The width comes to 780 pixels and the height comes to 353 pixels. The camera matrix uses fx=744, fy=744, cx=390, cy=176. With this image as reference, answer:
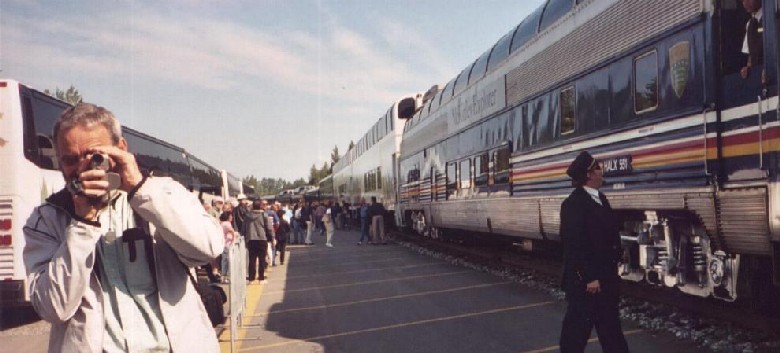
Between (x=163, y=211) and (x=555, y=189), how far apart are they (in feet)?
28.7

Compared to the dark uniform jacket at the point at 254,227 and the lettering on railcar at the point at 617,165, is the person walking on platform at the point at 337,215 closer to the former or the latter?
the dark uniform jacket at the point at 254,227

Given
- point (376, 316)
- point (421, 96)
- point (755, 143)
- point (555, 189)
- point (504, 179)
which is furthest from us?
point (421, 96)

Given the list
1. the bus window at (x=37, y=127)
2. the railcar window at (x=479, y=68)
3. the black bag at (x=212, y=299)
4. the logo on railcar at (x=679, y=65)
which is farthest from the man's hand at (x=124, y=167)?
the railcar window at (x=479, y=68)

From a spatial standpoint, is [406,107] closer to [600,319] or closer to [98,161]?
[600,319]

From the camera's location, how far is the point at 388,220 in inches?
1336

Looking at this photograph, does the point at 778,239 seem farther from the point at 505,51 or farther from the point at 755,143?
the point at 505,51

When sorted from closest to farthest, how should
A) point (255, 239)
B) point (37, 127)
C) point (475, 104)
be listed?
point (37, 127), point (255, 239), point (475, 104)

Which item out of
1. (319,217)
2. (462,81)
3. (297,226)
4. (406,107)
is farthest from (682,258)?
(319,217)

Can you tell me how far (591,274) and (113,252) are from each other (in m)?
3.77

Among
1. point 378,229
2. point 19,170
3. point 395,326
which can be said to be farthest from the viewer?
point 378,229

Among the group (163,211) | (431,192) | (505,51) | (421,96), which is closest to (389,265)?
(431,192)

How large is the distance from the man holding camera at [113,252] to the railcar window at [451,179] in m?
14.6

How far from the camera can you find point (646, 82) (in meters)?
8.09

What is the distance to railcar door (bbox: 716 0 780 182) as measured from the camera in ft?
→ 19.6
